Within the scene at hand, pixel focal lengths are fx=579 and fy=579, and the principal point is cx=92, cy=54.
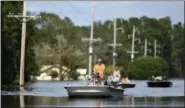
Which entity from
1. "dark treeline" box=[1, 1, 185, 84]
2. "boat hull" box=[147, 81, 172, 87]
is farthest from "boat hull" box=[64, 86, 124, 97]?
"dark treeline" box=[1, 1, 185, 84]

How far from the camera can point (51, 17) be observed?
132000mm

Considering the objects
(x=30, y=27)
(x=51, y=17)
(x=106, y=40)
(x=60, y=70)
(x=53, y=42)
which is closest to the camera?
(x=30, y=27)

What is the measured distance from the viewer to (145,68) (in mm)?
102438

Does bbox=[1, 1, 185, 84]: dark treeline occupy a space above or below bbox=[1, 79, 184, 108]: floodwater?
above

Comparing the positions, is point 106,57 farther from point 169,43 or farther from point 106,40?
point 169,43

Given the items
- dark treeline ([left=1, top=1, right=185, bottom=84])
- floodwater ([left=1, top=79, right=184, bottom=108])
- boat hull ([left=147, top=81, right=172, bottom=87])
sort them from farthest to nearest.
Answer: dark treeline ([left=1, top=1, right=185, bottom=84]), boat hull ([left=147, top=81, right=172, bottom=87]), floodwater ([left=1, top=79, right=184, bottom=108])

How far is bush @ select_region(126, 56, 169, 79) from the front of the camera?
10196 centimetres

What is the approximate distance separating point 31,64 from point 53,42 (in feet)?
151

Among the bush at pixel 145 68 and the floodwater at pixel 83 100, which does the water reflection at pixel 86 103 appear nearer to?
the floodwater at pixel 83 100

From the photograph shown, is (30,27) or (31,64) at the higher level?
(30,27)

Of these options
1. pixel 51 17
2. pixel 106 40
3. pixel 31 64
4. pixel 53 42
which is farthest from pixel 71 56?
pixel 31 64

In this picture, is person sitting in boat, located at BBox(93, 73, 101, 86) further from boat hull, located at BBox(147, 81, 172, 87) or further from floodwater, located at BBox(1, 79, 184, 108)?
boat hull, located at BBox(147, 81, 172, 87)

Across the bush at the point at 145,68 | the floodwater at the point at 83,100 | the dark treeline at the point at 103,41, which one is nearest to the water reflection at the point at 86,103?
the floodwater at the point at 83,100

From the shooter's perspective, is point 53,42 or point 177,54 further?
point 177,54
